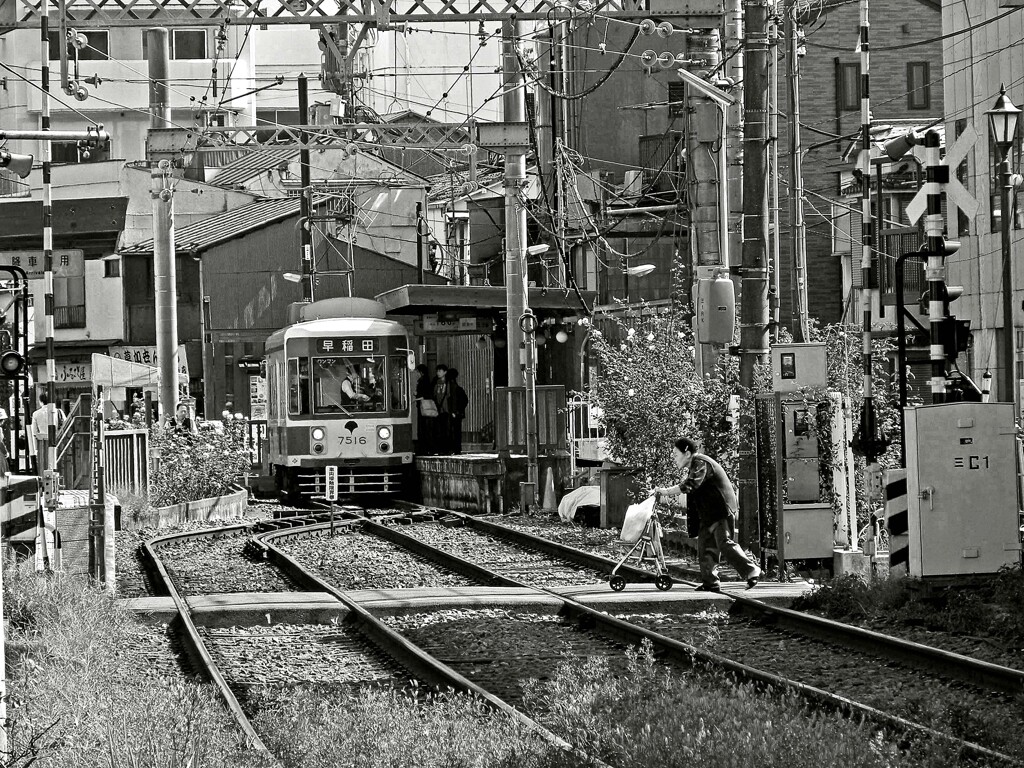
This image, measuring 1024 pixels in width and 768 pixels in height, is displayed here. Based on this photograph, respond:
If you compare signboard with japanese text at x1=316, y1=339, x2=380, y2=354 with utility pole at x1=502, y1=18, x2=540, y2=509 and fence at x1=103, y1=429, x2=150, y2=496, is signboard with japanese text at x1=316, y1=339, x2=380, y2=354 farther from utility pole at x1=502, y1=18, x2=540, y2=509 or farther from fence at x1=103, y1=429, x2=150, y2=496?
fence at x1=103, y1=429, x2=150, y2=496

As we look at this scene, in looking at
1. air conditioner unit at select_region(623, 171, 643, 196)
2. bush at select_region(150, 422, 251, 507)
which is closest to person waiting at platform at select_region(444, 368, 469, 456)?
bush at select_region(150, 422, 251, 507)

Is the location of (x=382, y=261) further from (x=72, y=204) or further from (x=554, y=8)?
(x=554, y=8)

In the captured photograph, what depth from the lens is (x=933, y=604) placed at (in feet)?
41.2

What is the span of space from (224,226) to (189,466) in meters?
29.4

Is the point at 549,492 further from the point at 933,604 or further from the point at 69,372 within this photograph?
the point at 69,372

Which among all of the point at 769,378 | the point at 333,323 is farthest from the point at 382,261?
the point at 769,378

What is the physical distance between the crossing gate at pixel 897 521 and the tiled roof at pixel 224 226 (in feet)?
116

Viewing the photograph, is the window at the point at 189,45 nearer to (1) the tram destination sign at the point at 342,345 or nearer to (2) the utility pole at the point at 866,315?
(1) the tram destination sign at the point at 342,345

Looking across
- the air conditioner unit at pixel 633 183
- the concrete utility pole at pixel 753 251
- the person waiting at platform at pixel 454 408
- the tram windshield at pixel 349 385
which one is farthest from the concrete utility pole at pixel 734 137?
the air conditioner unit at pixel 633 183

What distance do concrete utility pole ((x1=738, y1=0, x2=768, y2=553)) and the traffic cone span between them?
788 cm

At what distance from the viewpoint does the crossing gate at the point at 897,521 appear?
1346 cm

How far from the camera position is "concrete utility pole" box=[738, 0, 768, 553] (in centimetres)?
1525

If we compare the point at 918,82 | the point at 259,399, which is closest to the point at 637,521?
the point at 259,399

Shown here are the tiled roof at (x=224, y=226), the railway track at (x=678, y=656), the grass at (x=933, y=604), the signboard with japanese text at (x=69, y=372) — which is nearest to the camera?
the railway track at (x=678, y=656)
